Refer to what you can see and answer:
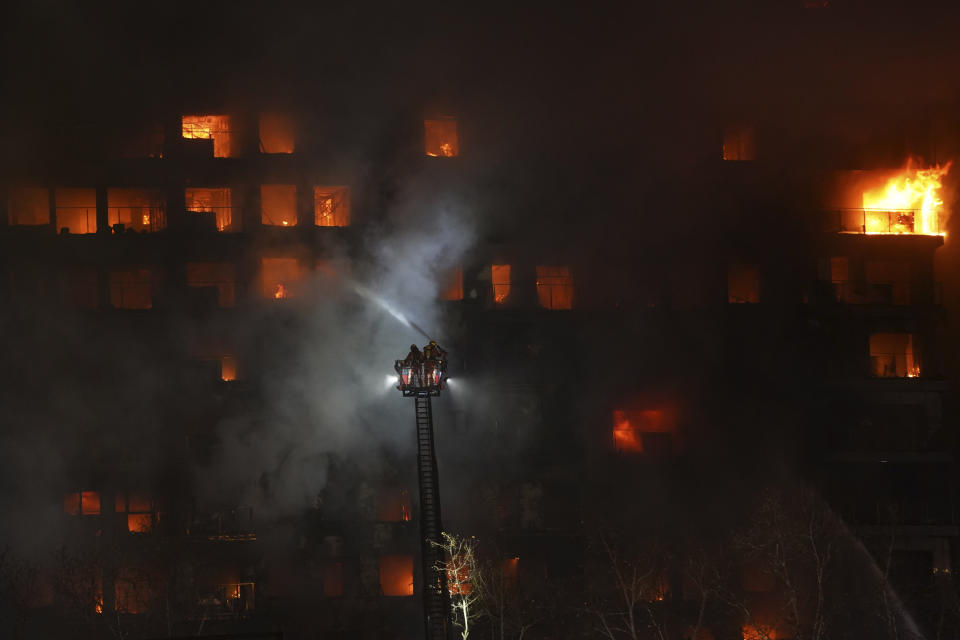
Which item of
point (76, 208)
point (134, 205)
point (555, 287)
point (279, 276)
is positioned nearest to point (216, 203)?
point (134, 205)

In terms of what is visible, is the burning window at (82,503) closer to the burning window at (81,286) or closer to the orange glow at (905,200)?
the burning window at (81,286)

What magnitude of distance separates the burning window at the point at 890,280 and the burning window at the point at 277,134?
24.1 m

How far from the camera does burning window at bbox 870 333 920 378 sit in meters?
48.2

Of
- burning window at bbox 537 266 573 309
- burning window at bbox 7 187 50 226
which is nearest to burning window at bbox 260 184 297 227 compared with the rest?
burning window at bbox 7 187 50 226

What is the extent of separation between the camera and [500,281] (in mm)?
46781

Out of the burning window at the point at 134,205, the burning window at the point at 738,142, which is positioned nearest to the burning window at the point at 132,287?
the burning window at the point at 134,205

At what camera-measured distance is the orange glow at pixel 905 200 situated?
48844 mm

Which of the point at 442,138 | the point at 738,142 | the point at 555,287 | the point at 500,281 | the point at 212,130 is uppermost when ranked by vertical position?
the point at 212,130

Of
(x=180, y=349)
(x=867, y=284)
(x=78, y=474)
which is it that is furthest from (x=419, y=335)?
(x=867, y=284)

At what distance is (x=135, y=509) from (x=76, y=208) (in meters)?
12.0

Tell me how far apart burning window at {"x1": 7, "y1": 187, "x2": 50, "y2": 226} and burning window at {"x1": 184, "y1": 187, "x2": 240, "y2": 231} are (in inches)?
213

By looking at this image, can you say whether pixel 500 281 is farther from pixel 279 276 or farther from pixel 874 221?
pixel 874 221

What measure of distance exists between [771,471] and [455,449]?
1217 cm

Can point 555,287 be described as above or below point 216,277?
below
